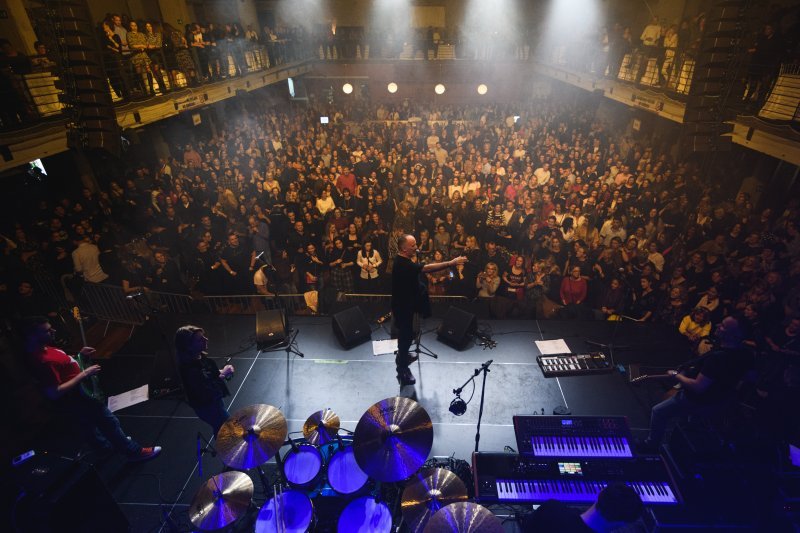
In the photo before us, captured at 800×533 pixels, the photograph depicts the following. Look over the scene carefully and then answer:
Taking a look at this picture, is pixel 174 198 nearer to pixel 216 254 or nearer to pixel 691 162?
pixel 216 254

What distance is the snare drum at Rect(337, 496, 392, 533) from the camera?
106 inches

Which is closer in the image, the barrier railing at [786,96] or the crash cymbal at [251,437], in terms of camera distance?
the crash cymbal at [251,437]

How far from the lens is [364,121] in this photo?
15812 mm

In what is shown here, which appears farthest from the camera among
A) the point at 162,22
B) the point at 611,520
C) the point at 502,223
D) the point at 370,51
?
the point at 370,51

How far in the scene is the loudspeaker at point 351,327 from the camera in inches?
198

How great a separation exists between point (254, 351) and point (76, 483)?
2426 mm

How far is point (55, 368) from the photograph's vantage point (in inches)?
124

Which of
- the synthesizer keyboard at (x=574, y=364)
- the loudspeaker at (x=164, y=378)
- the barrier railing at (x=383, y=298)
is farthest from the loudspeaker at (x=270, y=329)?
the synthesizer keyboard at (x=574, y=364)

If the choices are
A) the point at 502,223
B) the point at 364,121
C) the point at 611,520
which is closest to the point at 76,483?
the point at 611,520

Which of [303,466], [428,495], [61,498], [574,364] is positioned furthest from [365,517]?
[574,364]

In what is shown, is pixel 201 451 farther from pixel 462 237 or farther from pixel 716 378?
pixel 462 237

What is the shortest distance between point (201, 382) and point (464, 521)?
7.57 ft

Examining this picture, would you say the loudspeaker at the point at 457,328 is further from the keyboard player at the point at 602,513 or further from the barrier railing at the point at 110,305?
the barrier railing at the point at 110,305

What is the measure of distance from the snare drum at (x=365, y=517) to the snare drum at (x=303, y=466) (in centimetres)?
36
